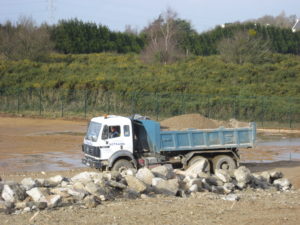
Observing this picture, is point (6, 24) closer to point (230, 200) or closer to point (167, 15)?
point (167, 15)

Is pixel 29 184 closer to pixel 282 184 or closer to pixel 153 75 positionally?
pixel 282 184

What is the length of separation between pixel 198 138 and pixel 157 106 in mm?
27240

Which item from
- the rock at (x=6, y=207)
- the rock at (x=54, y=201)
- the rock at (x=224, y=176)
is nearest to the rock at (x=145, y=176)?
the rock at (x=224, y=176)

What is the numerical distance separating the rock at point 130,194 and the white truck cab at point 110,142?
4737 millimetres

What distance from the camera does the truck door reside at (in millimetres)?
19688

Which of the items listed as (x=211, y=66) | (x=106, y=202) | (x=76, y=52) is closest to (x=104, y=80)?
(x=211, y=66)

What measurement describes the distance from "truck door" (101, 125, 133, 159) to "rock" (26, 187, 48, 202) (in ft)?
20.0

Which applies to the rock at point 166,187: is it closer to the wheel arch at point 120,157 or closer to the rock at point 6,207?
the rock at point 6,207

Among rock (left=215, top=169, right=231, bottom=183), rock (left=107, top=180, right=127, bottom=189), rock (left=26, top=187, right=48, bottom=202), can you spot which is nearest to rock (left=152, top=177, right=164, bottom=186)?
rock (left=107, top=180, right=127, bottom=189)

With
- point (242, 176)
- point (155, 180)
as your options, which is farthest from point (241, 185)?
point (155, 180)

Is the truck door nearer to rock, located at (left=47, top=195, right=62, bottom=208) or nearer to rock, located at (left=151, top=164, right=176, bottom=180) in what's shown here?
rock, located at (left=151, top=164, right=176, bottom=180)

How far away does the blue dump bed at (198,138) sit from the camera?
20.0 m

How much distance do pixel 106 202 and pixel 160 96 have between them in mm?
34955

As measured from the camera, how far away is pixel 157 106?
4809 cm
